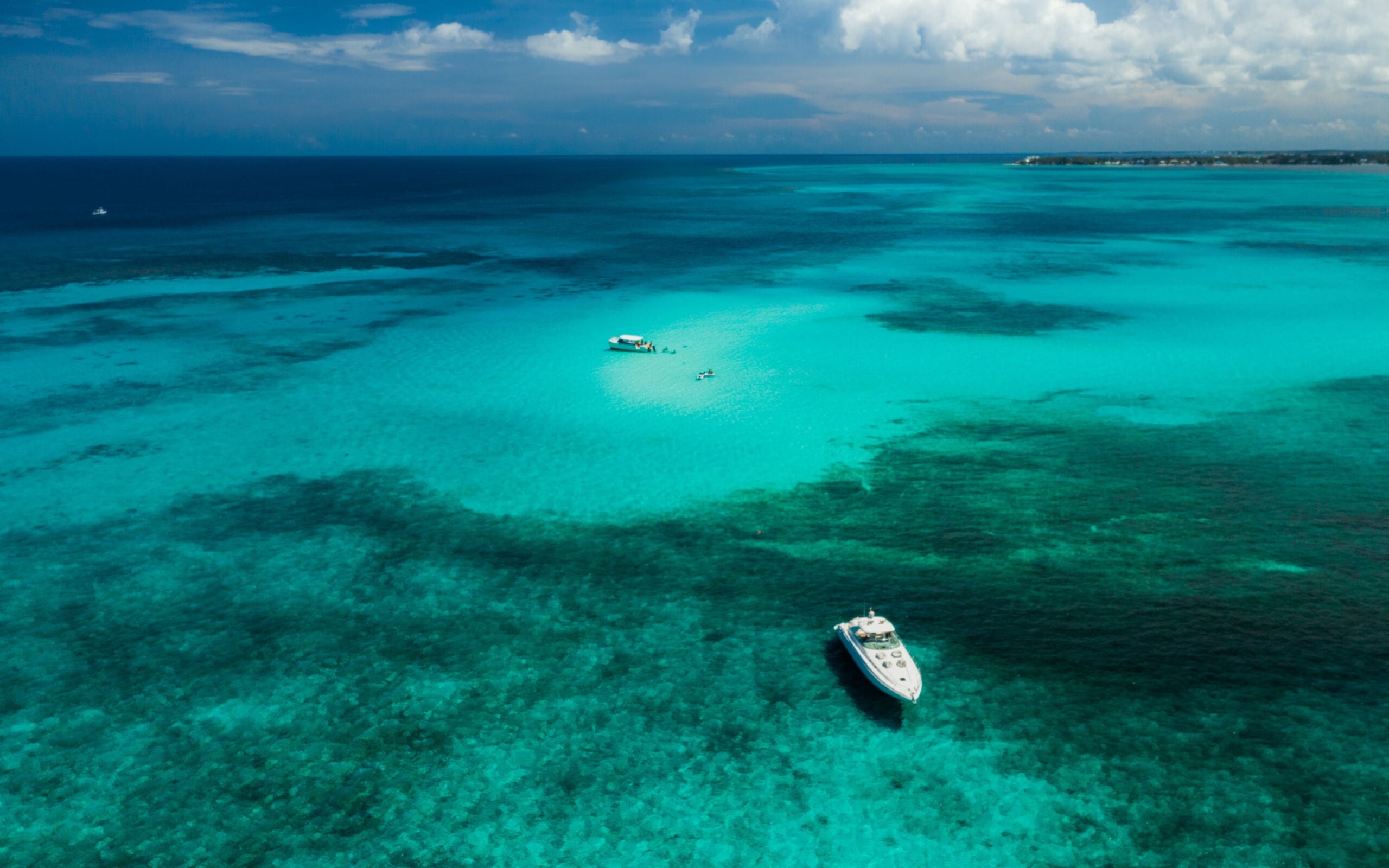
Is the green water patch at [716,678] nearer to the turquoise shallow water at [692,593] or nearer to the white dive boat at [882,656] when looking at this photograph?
the turquoise shallow water at [692,593]

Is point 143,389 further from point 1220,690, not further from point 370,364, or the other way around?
point 1220,690

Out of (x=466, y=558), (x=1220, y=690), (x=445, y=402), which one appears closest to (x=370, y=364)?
(x=445, y=402)

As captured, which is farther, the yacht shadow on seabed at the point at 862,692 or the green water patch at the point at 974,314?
the green water patch at the point at 974,314

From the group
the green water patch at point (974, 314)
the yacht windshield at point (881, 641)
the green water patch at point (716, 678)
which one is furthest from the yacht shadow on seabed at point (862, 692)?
the green water patch at point (974, 314)

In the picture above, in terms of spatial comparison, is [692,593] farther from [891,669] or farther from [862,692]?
[891,669]

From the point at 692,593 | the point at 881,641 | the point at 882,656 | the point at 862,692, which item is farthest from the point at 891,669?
the point at 692,593

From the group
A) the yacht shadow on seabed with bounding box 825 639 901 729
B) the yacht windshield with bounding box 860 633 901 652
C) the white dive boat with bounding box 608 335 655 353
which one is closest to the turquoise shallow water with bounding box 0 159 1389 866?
the yacht shadow on seabed with bounding box 825 639 901 729
